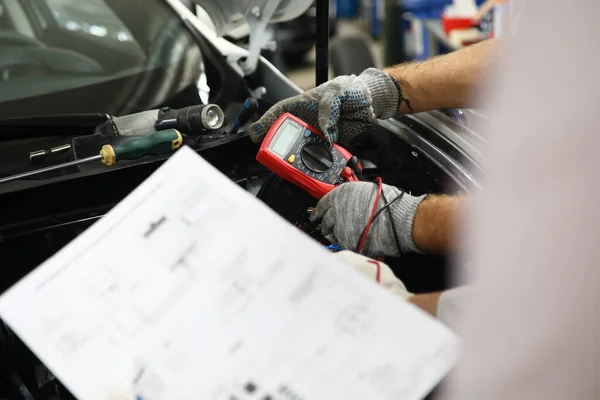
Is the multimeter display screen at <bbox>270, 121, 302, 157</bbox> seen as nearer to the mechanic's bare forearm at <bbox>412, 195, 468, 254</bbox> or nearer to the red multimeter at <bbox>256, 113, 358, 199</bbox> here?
the red multimeter at <bbox>256, 113, 358, 199</bbox>

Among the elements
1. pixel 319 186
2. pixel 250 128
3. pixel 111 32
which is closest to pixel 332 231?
pixel 319 186

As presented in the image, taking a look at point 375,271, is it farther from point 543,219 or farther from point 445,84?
point 445,84

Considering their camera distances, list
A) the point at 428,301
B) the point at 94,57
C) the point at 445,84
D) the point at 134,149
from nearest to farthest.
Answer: the point at 428,301
the point at 134,149
the point at 445,84
the point at 94,57

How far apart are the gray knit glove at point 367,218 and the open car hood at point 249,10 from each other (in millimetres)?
439

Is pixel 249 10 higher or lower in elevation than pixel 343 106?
higher

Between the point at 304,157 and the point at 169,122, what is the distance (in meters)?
0.27

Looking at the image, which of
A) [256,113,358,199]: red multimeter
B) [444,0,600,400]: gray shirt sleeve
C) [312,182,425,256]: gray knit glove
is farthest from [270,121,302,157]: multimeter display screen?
[444,0,600,400]: gray shirt sleeve

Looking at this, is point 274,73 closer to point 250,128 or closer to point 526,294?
point 250,128

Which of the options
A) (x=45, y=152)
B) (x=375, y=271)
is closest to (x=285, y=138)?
(x=375, y=271)

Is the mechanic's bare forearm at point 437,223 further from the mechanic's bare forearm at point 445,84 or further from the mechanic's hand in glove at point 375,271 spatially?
the mechanic's bare forearm at point 445,84

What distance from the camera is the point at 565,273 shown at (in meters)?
0.41

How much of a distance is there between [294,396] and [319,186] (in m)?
0.44

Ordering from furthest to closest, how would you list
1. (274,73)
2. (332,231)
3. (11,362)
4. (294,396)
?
1. (274,73)
2. (332,231)
3. (11,362)
4. (294,396)

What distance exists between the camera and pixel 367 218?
84cm
